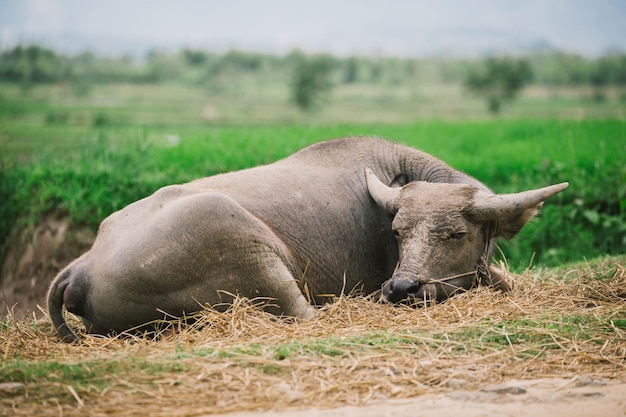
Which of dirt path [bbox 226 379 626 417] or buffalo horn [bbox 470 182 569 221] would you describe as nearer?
dirt path [bbox 226 379 626 417]

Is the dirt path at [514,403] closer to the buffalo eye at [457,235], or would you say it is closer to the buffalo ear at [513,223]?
the buffalo eye at [457,235]

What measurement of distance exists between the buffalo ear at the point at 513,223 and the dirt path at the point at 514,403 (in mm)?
2201

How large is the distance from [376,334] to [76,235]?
17.6 ft

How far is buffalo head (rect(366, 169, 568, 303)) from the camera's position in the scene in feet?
17.6

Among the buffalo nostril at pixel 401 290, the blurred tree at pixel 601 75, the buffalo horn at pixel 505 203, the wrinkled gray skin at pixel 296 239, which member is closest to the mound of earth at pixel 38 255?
the wrinkled gray skin at pixel 296 239

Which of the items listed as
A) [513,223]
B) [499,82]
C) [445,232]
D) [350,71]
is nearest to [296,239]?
[445,232]

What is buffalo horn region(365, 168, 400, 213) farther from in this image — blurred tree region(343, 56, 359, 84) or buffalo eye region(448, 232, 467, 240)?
blurred tree region(343, 56, 359, 84)

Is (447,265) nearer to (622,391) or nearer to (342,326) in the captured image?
(342,326)

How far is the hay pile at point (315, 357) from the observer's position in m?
3.56

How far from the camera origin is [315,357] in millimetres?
4012

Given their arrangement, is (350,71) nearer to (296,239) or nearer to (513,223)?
(513,223)

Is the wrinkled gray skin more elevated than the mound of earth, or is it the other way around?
the wrinkled gray skin

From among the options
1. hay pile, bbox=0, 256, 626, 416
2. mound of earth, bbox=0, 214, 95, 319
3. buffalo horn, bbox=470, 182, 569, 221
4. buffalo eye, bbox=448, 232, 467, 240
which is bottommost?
mound of earth, bbox=0, 214, 95, 319

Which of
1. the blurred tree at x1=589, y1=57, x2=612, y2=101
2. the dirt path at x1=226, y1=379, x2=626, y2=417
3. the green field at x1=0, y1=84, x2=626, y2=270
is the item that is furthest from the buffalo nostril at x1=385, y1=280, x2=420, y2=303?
the blurred tree at x1=589, y1=57, x2=612, y2=101
